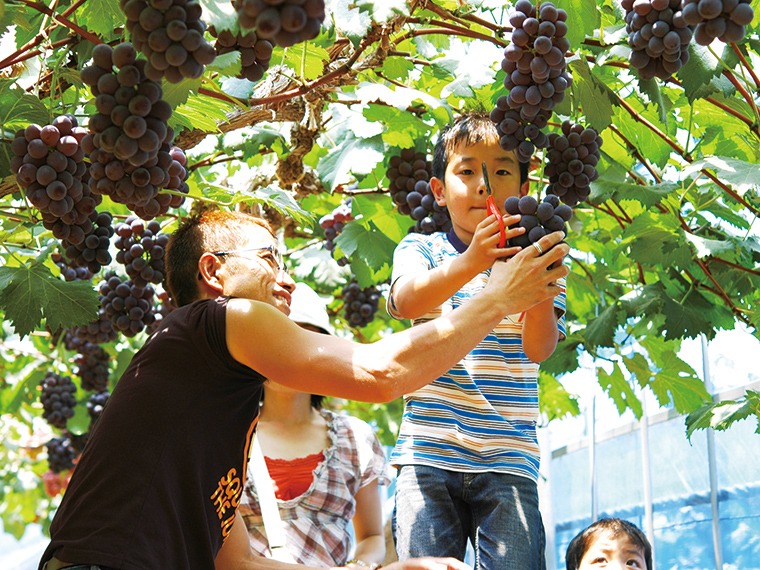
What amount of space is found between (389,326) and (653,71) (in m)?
3.36

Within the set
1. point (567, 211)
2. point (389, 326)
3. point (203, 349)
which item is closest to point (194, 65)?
point (203, 349)

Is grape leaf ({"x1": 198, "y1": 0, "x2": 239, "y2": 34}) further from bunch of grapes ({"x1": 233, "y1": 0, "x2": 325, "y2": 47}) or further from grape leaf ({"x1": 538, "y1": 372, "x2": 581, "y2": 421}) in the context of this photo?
grape leaf ({"x1": 538, "y1": 372, "x2": 581, "y2": 421})

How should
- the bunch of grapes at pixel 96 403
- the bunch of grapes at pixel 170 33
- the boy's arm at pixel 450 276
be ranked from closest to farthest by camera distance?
the bunch of grapes at pixel 170 33
the boy's arm at pixel 450 276
the bunch of grapes at pixel 96 403

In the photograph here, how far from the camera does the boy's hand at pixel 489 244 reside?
1.67 metres

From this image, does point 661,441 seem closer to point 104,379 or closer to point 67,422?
point 104,379

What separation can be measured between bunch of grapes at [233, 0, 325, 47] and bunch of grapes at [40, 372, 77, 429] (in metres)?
4.30

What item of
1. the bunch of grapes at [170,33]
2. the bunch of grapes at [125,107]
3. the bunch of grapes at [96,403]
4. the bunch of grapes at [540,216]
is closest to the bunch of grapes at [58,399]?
the bunch of grapes at [96,403]

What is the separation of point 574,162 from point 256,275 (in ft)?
2.79

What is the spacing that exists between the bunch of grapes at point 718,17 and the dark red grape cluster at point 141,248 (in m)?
2.05

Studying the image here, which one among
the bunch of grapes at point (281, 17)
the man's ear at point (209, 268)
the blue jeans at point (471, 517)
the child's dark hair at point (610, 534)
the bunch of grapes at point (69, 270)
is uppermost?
the bunch of grapes at point (69, 270)

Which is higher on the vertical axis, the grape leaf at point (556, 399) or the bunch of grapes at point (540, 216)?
the grape leaf at point (556, 399)

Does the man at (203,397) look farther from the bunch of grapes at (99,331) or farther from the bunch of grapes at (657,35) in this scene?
the bunch of grapes at (99,331)

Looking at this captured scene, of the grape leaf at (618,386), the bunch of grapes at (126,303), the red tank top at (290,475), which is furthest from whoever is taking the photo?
the grape leaf at (618,386)

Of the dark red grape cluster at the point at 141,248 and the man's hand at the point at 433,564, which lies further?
the dark red grape cluster at the point at 141,248
